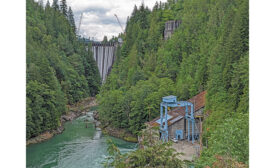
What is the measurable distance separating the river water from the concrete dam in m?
26.6

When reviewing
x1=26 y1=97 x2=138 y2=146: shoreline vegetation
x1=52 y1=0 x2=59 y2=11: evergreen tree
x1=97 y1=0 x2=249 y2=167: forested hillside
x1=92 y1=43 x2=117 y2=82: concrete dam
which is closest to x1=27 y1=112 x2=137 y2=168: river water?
x1=26 y1=97 x2=138 y2=146: shoreline vegetation

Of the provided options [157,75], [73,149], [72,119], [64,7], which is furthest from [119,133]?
[64,7]

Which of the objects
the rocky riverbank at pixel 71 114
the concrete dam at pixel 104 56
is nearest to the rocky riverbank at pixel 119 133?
the rocky riverbank at pixel 71 114

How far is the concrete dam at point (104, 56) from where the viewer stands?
165ft

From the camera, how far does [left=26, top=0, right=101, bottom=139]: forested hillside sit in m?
22.4

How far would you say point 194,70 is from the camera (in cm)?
2239

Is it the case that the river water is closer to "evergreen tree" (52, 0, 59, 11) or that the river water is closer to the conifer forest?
the conifer forest

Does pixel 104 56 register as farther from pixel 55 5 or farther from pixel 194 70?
pixel 194 70

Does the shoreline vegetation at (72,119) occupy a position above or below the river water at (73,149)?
above

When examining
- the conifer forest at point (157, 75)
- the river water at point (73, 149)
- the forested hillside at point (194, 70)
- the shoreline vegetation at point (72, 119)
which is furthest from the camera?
the shoreline vegetation at point (72, 119)

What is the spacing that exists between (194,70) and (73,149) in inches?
417

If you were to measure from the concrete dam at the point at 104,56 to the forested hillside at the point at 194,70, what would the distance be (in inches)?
446

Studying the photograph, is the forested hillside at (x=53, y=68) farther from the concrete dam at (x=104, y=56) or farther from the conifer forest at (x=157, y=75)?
the concrete dam at (x=104, y=56)
